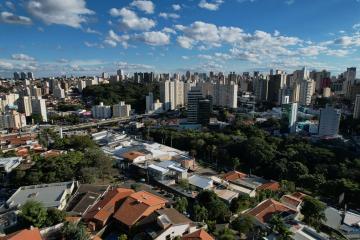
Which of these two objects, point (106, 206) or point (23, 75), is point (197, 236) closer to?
point (106, 206)

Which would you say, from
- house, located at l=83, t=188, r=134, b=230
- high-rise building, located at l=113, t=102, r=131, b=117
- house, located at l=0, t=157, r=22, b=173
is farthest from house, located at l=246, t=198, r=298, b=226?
high-rise building, located at l=113, t=102, r=131, b=117

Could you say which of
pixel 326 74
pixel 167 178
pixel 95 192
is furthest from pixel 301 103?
pixel 95 192

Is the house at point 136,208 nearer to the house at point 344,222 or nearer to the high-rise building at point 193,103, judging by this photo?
the house at point 344,222

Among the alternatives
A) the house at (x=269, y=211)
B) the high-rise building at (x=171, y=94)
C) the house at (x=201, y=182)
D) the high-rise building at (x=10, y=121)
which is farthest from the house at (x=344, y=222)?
the high-rise building at (x=171, y=94)

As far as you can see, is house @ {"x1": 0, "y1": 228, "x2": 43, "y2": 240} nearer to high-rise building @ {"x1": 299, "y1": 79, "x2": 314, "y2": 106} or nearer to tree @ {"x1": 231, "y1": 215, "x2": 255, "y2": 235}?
tree @ {"x1": 231, "y1": 215, "x2": 255, "y2": 235}

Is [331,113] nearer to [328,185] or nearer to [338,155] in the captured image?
[338,155]
